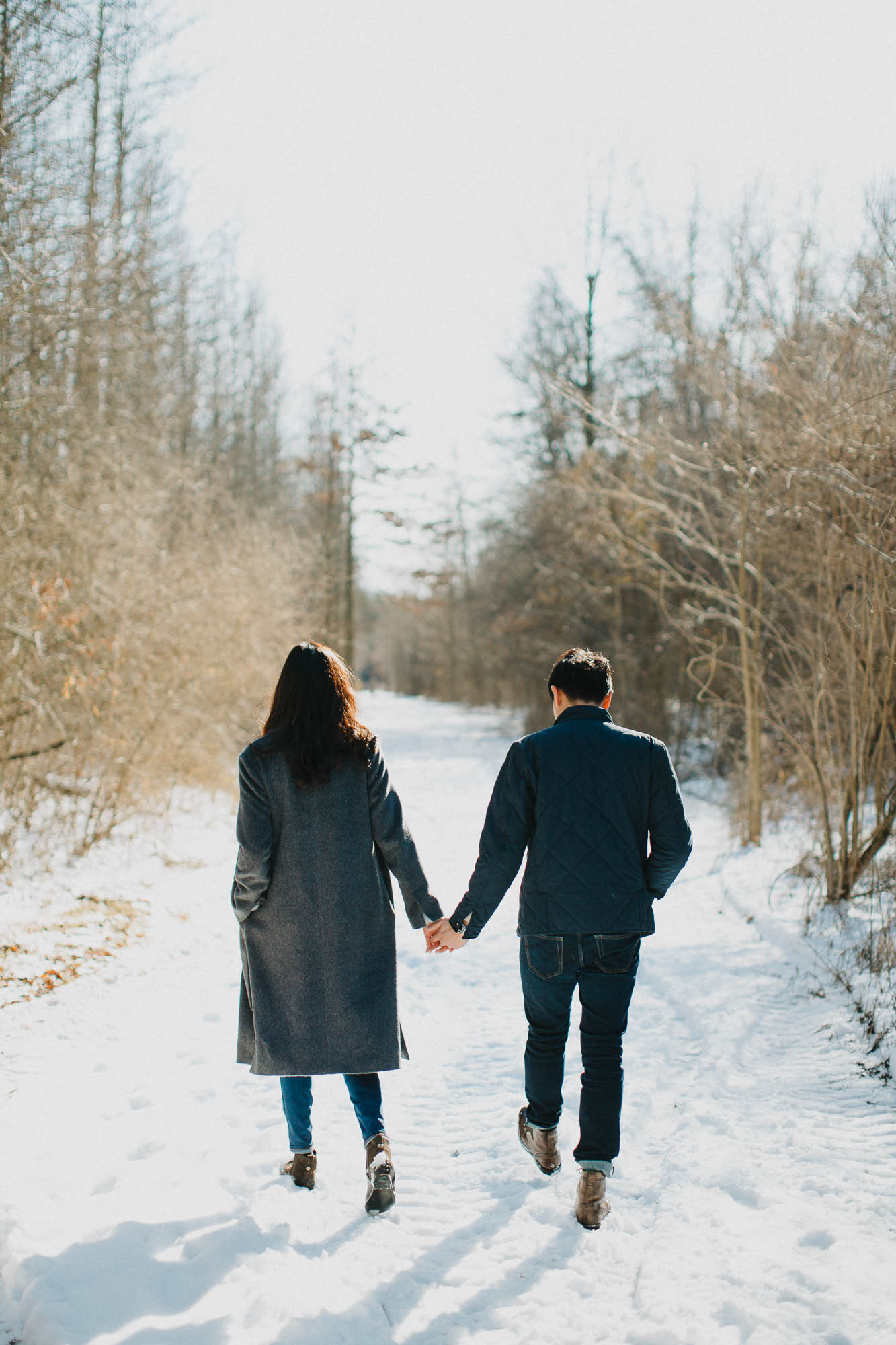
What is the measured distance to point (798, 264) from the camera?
7.33 m

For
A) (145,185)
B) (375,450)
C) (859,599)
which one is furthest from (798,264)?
(375,450)

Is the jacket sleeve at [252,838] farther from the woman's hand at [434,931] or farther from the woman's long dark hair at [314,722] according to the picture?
the woman's hand at [434,931]

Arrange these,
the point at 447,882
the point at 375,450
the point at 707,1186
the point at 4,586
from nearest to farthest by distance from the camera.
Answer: the point at 707,1186 < the point at 4,586 < the point at 447,882 < the point at 375,450

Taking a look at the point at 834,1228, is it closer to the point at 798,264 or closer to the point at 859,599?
the point at 859,599

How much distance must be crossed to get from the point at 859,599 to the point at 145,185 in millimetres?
8242

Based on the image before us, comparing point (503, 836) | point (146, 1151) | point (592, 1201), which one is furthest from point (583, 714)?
point (146, 1151)

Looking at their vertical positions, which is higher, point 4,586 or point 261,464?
point 261,464

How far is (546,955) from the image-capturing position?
286 centimetres

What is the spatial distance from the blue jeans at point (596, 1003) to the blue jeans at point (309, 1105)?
2.08ft

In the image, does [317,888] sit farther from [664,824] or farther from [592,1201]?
[592,1201]

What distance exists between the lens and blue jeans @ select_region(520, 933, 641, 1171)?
111 inches

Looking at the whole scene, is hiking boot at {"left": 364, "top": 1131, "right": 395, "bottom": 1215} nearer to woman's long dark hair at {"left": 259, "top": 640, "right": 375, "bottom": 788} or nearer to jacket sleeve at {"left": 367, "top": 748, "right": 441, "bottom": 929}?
jacket sleeve at {"left": 367, "top": 748, "right": 441, "bottom": 929}

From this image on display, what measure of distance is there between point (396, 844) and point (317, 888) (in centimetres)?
29

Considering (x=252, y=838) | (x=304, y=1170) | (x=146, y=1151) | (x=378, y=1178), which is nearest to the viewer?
(x=252, y=838)
